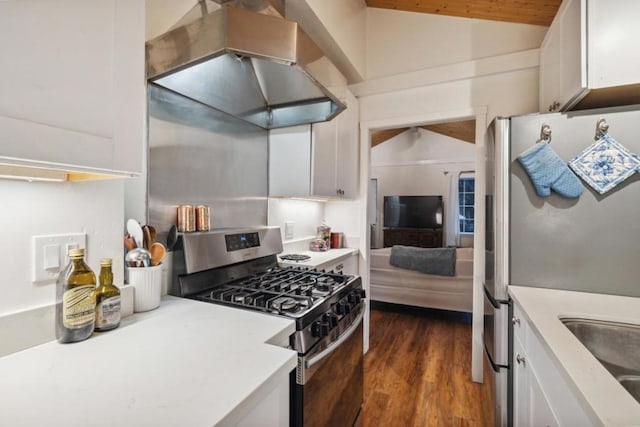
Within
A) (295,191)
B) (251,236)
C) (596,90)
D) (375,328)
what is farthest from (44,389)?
(375,328)

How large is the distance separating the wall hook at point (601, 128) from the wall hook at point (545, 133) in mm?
183

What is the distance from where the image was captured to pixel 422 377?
7.29 feet

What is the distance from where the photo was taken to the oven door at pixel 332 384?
0.98 m

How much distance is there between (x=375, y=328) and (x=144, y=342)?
2757 millimetres

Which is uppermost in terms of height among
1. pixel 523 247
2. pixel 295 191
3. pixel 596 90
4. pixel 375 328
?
pixel 596 90

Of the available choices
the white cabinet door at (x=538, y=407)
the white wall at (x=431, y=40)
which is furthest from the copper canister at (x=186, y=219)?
the white wall at (x=431, y=40)

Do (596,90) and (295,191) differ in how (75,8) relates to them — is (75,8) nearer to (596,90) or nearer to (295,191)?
(295,191)

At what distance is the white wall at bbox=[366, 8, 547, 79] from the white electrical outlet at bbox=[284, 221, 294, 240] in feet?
4.95

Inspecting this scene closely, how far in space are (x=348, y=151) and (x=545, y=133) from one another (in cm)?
136

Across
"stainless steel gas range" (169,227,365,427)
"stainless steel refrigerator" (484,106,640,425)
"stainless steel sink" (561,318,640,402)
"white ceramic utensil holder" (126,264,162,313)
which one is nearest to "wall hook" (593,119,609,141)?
"stainless steel refrigerator" (484,106,640,425)

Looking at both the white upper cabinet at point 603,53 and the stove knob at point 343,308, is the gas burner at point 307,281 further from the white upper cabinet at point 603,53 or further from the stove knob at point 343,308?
the white upper cabinet at point 603,53

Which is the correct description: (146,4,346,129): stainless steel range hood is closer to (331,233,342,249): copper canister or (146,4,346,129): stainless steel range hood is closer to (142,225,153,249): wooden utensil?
(142,225,153,249): wooden utensil

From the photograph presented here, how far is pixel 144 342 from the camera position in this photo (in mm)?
785

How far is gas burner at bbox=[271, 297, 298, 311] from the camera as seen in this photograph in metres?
1.09
